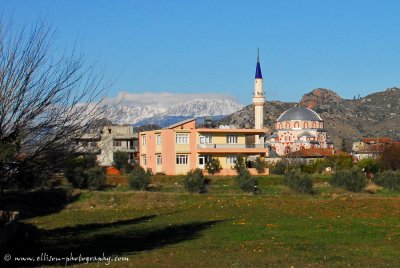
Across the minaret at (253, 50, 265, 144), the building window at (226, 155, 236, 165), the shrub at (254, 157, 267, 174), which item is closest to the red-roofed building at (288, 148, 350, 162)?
the minaret at (253, 50, 265, 144)

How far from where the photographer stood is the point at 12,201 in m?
47.6

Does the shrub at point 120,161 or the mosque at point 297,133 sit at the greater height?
the mosque at point 297,133

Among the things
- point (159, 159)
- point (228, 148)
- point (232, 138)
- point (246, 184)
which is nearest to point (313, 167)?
point (232, 138)

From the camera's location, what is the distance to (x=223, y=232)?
28656mm

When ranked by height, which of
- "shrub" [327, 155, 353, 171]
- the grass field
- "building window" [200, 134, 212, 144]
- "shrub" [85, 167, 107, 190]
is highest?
"building window" [200, 134, 212, 144]

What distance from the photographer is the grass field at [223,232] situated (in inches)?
832

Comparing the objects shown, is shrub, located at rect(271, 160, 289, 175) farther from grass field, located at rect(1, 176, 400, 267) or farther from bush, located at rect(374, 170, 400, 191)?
grass field, located at rect(1, 176, 400, 267)

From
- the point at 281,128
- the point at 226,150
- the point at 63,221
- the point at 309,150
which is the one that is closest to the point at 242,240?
the point at 63,221

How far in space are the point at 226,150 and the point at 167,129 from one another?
695 centimetres

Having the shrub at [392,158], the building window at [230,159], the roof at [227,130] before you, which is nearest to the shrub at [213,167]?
the building window at [230,159]

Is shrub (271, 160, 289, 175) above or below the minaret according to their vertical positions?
below

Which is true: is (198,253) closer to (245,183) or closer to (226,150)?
(245,183)

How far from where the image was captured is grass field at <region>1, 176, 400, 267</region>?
21.1m

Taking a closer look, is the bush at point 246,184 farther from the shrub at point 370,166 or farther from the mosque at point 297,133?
the mosque at point 297,133
